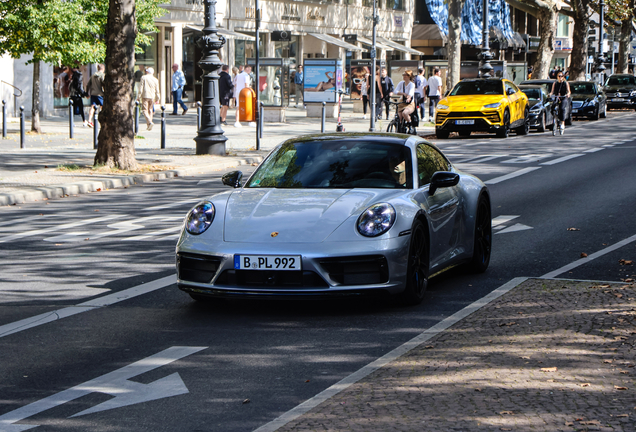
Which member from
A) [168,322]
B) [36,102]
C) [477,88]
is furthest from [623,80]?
[168,322]

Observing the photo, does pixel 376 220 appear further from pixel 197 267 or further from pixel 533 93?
pixel 533 93

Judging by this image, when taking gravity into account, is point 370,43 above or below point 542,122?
above

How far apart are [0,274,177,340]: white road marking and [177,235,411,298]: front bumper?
1070mm

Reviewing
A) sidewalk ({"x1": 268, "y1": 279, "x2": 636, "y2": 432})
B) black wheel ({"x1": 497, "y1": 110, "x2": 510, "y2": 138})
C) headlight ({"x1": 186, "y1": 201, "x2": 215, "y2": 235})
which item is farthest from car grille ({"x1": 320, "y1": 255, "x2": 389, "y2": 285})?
black wheel ({"x1": 497, "y1": 110, "x2": 510, "y2": 138})

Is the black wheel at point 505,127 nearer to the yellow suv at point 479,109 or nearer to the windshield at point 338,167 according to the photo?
the yellow suv at point 479,109

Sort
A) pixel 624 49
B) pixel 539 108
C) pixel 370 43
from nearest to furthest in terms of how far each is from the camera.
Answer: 1. pixel 539 108
2. pixel 370 43
3. pixel 624 49

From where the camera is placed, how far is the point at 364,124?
3472cm

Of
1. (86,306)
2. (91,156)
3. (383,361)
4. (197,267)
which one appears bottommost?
(86,306)

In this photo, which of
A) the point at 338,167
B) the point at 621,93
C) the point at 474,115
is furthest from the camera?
the point at 621,93

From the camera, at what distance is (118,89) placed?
1902cm

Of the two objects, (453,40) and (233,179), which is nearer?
(233,179)

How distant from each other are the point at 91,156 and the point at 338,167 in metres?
14.5

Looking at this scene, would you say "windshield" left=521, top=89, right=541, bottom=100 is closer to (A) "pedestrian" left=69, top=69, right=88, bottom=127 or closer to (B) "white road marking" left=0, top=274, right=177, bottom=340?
(A) "pedestrian" left=69, top=69, right=88, bottom=127

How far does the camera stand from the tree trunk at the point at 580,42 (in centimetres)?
5531
